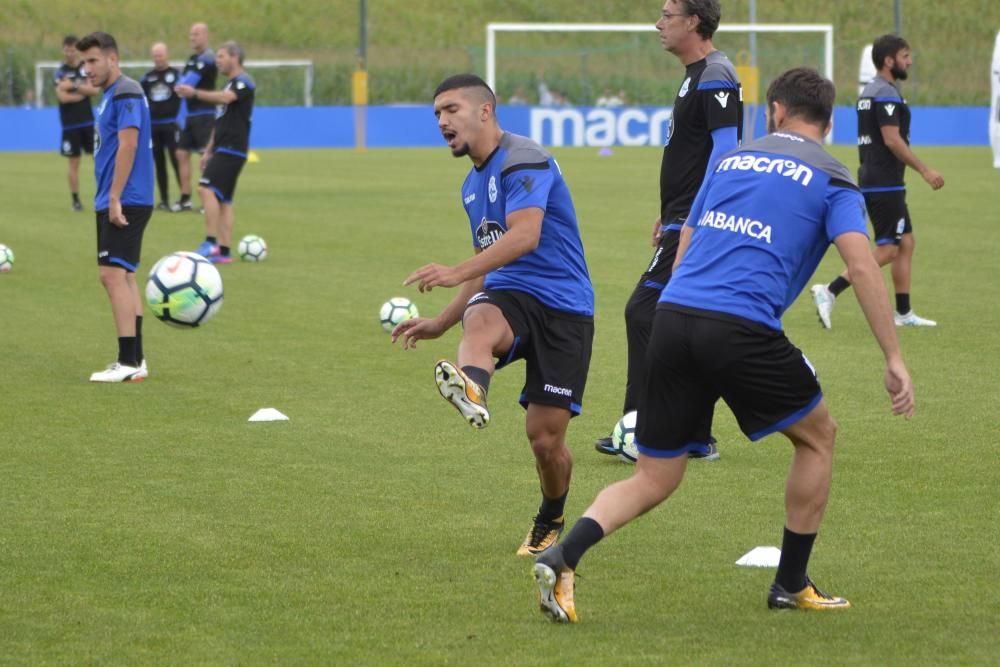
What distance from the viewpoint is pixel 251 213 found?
2259 cm

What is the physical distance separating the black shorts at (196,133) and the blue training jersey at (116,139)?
12157 millimetres

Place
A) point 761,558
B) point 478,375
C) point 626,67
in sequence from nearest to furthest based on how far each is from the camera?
1. point 478,375
2. point 761,558
3. point 626,67

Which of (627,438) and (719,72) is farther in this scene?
(627,438)

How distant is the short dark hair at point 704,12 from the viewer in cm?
754

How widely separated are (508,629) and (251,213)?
17.9 metres

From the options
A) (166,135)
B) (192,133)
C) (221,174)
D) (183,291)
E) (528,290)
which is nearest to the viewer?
(528,290)

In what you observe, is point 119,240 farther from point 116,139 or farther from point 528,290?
point 528,290

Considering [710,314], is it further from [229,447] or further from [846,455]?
[229,447]

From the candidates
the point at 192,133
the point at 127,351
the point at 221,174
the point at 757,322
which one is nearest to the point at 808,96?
the point at 757,322

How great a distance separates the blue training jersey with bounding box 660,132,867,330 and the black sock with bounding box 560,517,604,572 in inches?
30.9

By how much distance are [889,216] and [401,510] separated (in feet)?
22.6

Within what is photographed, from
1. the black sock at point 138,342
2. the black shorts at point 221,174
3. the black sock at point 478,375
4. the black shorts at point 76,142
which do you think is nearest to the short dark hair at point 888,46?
the black sock at point 138,342

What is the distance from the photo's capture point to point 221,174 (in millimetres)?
16906

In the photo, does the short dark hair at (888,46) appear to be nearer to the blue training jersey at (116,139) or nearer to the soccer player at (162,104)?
the blue training jersey at (116,139)
